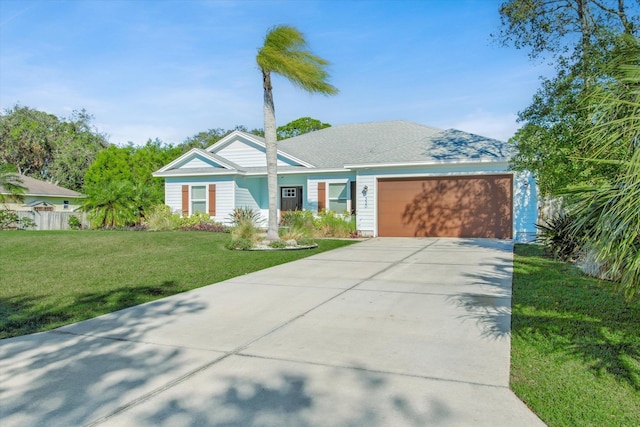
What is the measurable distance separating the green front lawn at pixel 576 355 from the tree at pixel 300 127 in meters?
37.4

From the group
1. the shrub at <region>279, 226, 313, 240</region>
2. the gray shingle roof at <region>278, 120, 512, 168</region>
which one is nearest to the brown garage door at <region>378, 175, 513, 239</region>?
the gray shingle roof at <region>278, 120, 512, 168</region>

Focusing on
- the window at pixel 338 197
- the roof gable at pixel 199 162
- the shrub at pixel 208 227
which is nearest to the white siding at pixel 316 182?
the window at pixel 338 197

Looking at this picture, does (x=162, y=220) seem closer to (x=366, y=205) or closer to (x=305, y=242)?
(x=305, y=242)

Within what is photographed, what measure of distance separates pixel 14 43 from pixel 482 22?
1871cm

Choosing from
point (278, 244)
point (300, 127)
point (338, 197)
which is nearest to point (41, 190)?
point (338, 197)

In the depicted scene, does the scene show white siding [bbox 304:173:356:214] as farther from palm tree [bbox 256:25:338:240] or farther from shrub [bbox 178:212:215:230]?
palm tree [bbox 256:25:338:240]

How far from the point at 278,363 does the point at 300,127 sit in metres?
40.5

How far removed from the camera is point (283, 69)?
13.8 m

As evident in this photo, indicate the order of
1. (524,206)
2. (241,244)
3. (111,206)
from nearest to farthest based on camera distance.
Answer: (241,244) → (524,206) → (111,206)

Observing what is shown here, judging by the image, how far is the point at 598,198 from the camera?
3438 mm

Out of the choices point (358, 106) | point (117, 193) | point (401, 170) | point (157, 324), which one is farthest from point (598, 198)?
point (358, 106)

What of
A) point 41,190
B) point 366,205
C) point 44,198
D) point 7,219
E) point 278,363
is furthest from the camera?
point 44,198

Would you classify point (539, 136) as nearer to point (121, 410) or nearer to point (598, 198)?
point (598, 198)

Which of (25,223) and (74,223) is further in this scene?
(74,223)
